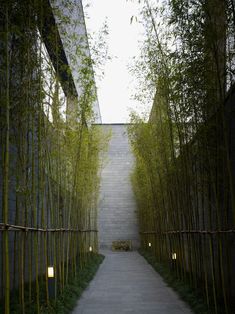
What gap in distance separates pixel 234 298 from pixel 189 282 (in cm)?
155

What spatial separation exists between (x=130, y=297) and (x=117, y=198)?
14.8m

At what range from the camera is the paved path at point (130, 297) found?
5402 mm

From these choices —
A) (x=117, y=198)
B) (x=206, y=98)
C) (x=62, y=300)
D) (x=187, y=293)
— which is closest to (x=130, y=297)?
(x=187, y=293)

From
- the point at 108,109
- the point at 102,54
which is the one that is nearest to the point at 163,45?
the point at 102,54

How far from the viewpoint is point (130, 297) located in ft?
21.0

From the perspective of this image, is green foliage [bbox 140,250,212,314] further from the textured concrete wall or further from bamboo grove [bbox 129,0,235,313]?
the textured concrete wall

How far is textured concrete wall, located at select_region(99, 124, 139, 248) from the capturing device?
20609 millimetres

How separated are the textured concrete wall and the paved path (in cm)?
1148

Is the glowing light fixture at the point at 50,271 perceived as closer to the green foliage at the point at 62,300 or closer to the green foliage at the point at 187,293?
the green foliage at the point at 62,300

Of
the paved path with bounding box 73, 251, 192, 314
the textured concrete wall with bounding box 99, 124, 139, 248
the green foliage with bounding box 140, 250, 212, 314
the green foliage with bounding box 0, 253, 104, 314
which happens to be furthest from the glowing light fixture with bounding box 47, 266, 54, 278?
the textured concrete wall with bounding box 99, 124, 139, 248

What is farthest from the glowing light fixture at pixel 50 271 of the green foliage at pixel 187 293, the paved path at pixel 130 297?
the green foliage at pixel 187 293

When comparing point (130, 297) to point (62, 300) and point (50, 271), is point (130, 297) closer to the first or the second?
point (62, 300)

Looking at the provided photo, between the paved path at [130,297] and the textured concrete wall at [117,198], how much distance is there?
11.5 m

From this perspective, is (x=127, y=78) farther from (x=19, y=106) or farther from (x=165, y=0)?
(x=19, y=106)
